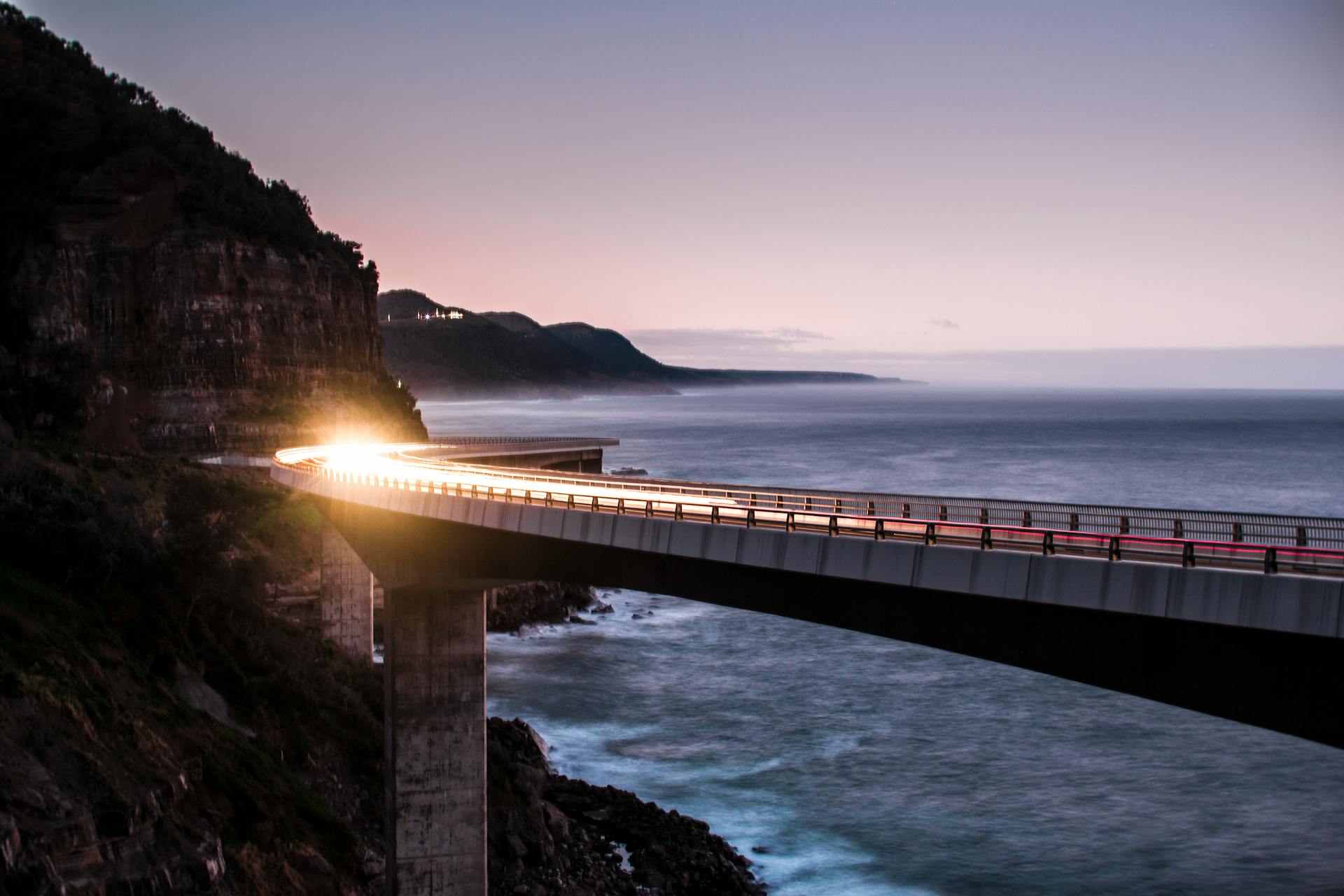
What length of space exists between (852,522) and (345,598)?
3176 cm

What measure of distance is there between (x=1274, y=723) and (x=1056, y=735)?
36838 mm

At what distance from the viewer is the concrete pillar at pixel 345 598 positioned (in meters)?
52.7

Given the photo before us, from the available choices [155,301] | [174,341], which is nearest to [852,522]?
[174,341]

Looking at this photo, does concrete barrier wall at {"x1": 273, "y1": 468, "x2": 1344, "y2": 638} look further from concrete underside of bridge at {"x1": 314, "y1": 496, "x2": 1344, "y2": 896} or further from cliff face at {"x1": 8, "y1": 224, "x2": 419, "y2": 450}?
cliff face at {"x1": 8, "y1": 224, "x2": 419, "y2": 450}

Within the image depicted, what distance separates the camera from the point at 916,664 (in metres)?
62.2

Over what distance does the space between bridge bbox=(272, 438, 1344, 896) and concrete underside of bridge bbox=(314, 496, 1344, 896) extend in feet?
0.13

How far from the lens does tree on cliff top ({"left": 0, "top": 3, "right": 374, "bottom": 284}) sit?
85062 mm

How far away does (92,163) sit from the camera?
88.4 m

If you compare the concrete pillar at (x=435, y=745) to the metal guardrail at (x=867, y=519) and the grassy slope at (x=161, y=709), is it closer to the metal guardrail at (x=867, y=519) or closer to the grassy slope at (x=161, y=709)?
the grassy slope at (x=161, y=709)

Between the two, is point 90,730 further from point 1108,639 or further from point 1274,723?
point 1274,723

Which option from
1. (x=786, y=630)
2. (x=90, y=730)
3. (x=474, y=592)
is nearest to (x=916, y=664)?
(x=786, y=630)

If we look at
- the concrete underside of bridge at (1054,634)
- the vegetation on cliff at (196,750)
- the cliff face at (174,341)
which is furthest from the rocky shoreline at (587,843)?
the cliff face at (174,341)

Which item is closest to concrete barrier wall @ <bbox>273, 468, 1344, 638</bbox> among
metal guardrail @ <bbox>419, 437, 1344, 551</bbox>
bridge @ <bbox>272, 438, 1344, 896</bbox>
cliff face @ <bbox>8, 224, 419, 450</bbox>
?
bridge @ <bbox>272, 438, 1344, 896</bbox>

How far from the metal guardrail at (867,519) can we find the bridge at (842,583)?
0.27 feet
